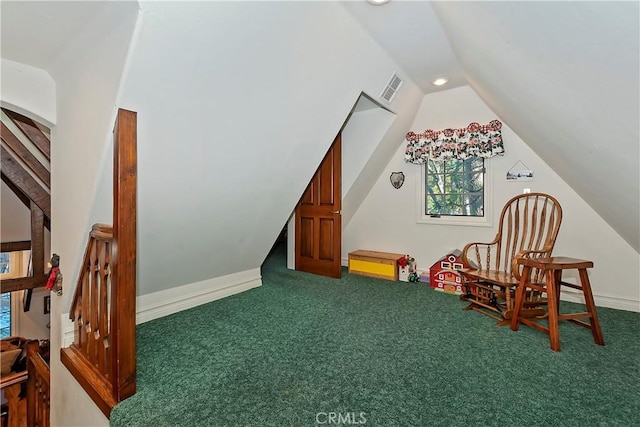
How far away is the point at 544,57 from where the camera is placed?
58.9 inches

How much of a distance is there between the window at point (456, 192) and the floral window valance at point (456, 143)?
7.1 inches

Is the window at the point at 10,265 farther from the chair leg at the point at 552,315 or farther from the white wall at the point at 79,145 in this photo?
the chair leg at the point at 552,315

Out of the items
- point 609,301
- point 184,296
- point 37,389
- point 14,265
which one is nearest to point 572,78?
point 609,301

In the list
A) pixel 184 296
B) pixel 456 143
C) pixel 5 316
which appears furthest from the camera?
pixel 5 316

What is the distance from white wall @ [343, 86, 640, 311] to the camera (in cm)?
288

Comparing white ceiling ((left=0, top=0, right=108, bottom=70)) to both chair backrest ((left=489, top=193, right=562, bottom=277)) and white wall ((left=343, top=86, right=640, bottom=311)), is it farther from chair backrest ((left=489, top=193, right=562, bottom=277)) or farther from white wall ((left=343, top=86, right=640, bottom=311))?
white wall ((left=343, top=86, right=640, bottom=311))

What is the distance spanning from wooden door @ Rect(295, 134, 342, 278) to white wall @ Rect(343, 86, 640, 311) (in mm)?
756

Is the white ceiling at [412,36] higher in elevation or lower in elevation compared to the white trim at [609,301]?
higher

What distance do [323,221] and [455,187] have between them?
177cm

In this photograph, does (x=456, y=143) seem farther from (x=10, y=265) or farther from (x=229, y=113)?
(x=10, y=265)

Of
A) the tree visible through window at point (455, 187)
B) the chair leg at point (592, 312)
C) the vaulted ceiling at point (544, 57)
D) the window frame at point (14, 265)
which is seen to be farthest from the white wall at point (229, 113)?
the window frame at point (14, 265)

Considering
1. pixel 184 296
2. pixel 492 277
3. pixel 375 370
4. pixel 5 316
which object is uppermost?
pixel 492 277

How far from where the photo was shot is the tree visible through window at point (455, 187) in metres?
3.63

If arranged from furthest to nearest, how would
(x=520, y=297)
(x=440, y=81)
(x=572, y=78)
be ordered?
(x=440, y=81)
(x=520, y=297)
(x=572, y=78)
